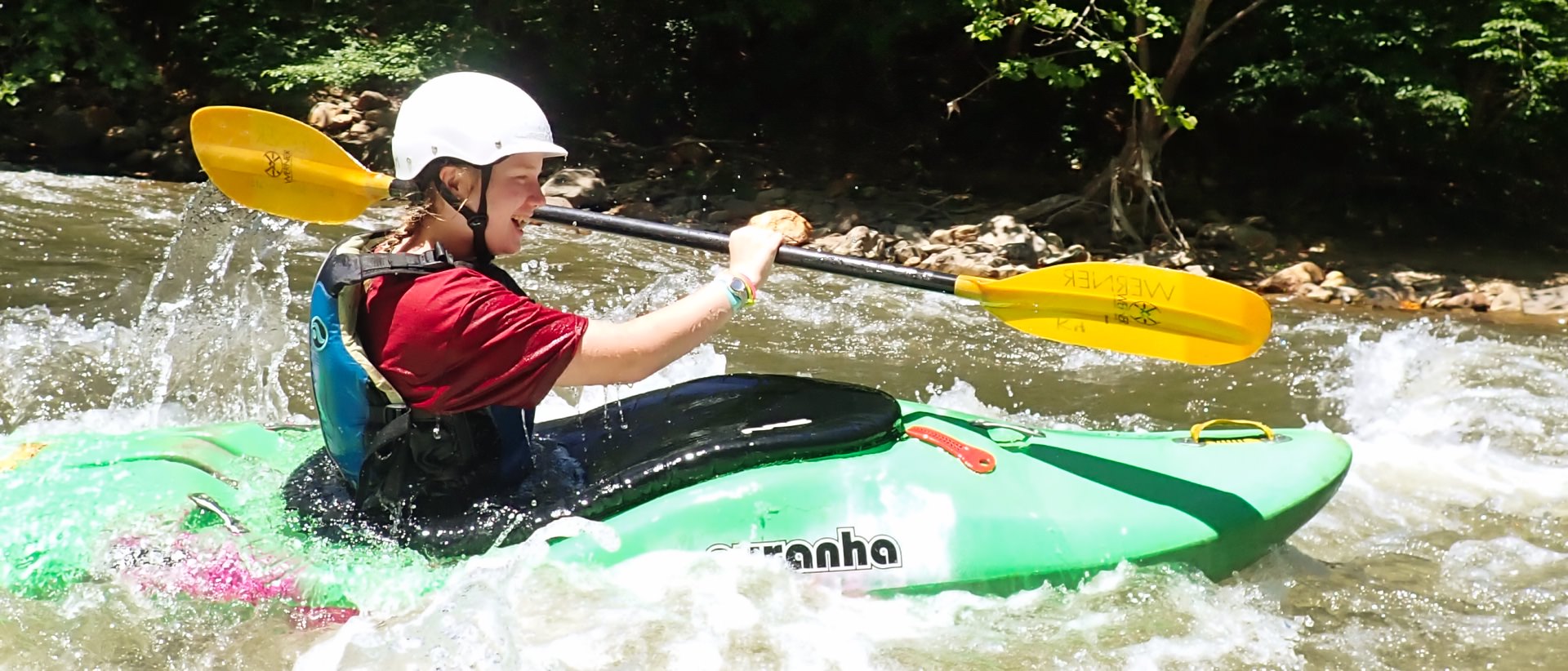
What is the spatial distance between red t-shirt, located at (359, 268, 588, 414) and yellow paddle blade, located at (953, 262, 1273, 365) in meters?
1.11

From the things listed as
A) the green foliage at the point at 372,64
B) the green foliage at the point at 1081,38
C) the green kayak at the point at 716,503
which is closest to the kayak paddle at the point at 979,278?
the green kayak at the point at 716,503

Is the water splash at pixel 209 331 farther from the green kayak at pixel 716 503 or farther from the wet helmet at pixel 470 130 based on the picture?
the wet helmet at pixel 470 130

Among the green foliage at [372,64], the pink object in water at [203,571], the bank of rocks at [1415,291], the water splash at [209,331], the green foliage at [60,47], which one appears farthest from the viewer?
the green foliage at [372,64]

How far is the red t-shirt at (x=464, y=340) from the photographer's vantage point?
208cm

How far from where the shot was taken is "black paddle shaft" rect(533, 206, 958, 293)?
2.83 meters

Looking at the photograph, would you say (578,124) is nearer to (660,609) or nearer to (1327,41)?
(1327,41)

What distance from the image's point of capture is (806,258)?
2.82 meters

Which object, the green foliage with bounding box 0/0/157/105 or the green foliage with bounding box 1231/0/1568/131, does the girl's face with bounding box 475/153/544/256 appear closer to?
the green foliage with bounding box 1231/0/1568/131

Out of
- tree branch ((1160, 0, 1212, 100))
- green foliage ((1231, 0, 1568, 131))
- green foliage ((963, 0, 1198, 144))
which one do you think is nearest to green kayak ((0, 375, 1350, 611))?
green foliage ((963, 0, 1198, 144))

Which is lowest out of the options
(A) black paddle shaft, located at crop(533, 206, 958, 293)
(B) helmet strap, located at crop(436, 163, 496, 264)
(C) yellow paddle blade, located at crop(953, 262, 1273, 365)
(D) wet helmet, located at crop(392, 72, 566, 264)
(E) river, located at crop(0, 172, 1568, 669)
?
(E) river, located at crop(0, 172, 1568, 669)

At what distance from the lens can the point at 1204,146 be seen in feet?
33.8

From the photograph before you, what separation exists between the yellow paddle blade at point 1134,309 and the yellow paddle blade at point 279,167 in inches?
59.7

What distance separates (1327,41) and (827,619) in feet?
24.1

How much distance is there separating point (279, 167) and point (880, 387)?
2373 mm
